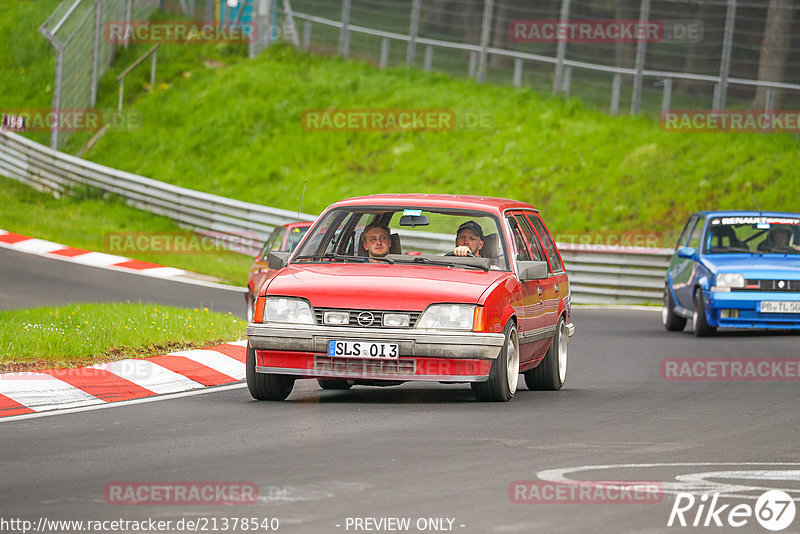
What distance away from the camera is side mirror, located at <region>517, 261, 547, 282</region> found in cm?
1077

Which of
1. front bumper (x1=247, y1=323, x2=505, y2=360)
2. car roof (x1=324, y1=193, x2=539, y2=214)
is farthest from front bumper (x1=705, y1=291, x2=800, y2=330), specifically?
front bumper (x1=247, y1=323, x2=505, y2=360)

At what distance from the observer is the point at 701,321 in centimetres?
1794

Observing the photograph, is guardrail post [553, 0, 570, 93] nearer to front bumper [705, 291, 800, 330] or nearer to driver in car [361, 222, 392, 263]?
front bumper [705, 291, 800, 330]

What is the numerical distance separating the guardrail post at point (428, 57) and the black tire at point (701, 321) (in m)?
19.5

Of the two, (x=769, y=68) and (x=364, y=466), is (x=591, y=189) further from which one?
(x=364, y=466)

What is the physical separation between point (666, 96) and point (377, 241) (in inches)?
836

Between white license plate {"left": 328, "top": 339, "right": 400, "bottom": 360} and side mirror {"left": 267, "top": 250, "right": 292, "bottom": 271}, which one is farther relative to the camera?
side mirror {"left": 267, "top": 250, "right": 292, "bottom": 271}

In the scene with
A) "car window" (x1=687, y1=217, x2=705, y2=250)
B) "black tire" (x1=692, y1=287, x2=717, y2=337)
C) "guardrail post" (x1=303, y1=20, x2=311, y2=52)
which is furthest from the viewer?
"guardrail post" (x1=303, y1=20, x2=311, y2=52)

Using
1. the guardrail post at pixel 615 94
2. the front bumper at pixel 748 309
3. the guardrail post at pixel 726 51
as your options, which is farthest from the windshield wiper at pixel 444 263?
the guardrail post at pixel 615 94

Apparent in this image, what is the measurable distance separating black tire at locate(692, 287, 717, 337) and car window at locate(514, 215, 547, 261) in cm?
627

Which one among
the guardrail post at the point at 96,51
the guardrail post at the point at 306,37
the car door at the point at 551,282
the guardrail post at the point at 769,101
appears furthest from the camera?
the guardrail post at the point at 306,37

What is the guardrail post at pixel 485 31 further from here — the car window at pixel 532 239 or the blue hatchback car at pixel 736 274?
the car window at pixel 532 239

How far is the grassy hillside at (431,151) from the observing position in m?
28.7

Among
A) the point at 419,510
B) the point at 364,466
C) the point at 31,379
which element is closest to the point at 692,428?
the point at 364,466
